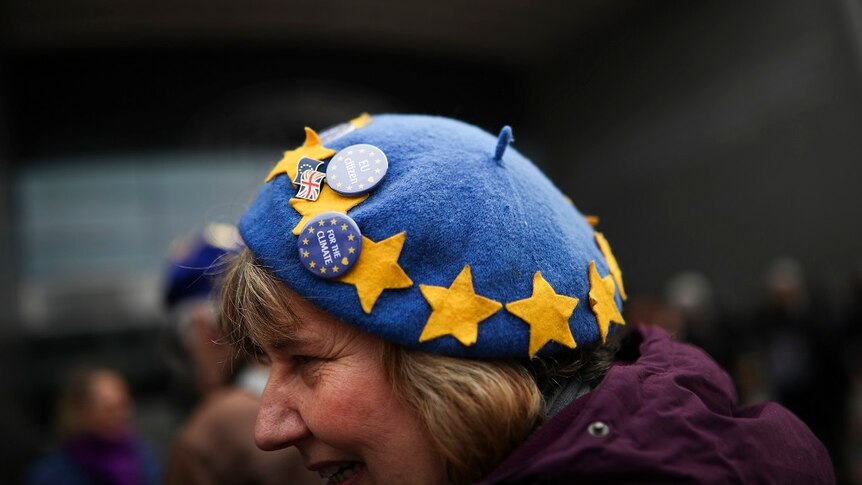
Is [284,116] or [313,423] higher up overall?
[284,116]

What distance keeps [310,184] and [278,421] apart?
408 mm

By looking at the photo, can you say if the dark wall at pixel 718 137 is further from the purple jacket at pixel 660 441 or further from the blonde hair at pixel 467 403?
the blonde hair at pixel 467 403

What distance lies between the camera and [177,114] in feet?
35.2

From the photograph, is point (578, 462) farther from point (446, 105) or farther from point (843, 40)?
point (446, 105)

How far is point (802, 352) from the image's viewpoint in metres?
6.02

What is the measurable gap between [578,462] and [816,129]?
298 inches

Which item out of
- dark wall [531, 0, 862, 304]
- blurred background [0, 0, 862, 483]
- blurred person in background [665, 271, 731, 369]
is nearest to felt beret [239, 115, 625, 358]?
blurred person in background [665, 271, 731, 369]

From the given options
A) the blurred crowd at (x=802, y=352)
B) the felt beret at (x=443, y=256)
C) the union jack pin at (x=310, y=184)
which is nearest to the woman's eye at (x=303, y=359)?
the felt beret at (x=443, y=256)

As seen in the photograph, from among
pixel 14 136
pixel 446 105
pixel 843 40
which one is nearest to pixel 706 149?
pixel 843 40

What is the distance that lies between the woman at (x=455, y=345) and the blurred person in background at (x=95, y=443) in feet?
9.78

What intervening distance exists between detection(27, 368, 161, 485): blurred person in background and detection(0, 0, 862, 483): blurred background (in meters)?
3.34

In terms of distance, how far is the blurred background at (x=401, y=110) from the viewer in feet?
24.9

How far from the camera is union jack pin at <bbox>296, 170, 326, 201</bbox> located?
117 centimetres

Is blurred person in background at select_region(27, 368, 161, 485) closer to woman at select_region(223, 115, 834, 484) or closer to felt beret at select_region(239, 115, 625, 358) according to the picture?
woman at select_region(223, 115, 834, 484)
